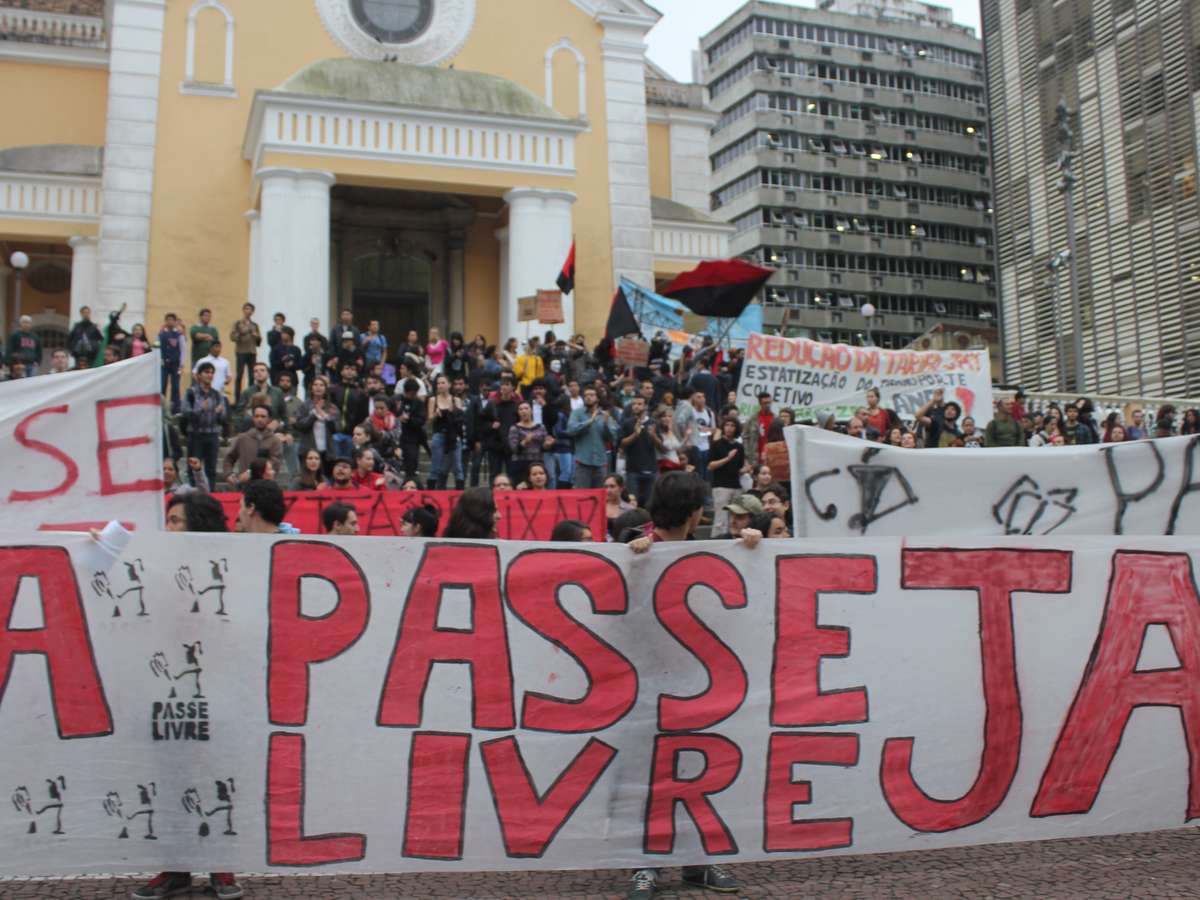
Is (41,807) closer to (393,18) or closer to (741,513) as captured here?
(741,513)

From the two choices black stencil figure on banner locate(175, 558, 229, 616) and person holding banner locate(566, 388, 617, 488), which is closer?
black stencil figure on banner locate(175, 558, 229, 616)

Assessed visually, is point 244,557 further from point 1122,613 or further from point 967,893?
point 1122,613

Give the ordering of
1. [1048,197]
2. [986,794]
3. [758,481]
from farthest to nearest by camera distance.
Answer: [1048,197] < [758,481] < [986,794]

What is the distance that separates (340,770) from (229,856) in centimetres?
55

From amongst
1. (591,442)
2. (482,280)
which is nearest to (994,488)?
(591,442)

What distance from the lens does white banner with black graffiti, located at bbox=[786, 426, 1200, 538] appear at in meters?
7.36

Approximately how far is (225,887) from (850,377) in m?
14.3

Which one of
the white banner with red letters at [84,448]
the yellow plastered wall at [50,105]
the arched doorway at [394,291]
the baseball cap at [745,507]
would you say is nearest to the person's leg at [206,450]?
the white banner with red letters at [84,448]

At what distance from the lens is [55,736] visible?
532 cm

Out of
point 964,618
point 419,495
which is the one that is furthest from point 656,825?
point 419,495

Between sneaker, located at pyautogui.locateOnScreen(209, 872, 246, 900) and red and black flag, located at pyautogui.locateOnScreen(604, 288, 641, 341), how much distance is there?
1693 centimetres

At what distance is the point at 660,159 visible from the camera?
33.8 m

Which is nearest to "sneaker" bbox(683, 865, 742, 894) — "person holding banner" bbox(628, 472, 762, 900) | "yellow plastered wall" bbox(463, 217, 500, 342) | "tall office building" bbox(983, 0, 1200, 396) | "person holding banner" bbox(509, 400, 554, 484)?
"person holding banner" bbox(628, 472, 762, 900)

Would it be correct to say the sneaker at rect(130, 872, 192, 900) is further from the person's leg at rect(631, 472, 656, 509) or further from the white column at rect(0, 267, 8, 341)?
the white column at rect(0, 267, 8, 341)
